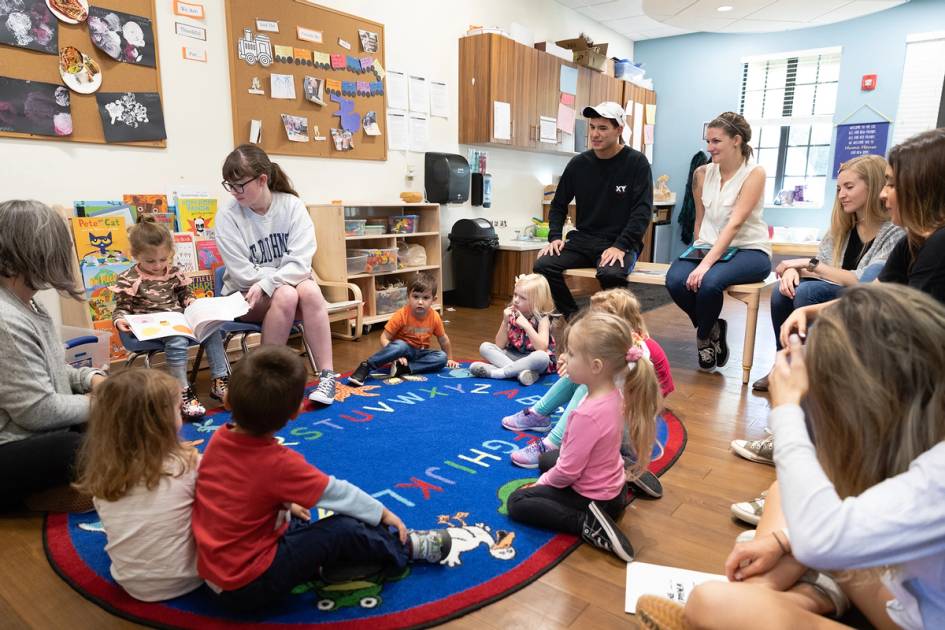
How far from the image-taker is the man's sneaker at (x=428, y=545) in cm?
139

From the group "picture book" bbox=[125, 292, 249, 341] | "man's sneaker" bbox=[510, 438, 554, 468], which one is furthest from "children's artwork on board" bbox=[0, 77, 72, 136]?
"man's sneaker" bbox=[510, 438, 554, 468]

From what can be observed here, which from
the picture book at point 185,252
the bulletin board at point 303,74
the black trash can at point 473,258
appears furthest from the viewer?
the black trash can at point 473,258

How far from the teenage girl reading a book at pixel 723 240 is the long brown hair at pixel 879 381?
2279 mm

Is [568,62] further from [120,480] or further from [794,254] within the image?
[120,480]

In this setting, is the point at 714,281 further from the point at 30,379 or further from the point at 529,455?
the point at 30,379

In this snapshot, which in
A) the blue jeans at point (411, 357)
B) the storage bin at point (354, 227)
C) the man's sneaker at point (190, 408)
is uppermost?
the storage bin at point (354, 227)

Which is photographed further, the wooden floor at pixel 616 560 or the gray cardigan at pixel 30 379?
the gray cardigan at pixel 30 379

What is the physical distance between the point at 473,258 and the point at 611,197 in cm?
146

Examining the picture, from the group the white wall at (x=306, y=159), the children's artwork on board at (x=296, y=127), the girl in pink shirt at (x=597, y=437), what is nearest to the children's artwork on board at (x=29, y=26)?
the white wall at (x=306, y=159)

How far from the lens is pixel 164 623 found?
1.21 meters

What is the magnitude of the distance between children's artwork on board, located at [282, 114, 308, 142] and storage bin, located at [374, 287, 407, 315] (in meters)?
1.11

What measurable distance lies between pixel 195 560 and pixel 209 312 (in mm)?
1360

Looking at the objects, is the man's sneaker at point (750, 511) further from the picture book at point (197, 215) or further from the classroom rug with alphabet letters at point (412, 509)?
the picture book at point (197, 215)

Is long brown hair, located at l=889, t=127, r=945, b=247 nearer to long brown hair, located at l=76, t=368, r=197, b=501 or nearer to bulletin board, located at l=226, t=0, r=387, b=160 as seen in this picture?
long brown hair, located at l=76, t=368, r=197, b=501
